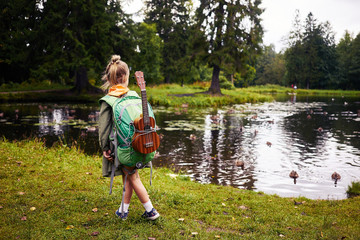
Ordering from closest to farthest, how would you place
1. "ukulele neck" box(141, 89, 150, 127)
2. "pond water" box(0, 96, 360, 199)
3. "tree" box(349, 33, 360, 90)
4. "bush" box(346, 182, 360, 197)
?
"ukulele neck" box(141, 89, 150, 127) → "bush" box(346, 182, 360, 197) → "pond water" box(0, 96, 360, 199) → "tree" box(349, 33, 360, 90)

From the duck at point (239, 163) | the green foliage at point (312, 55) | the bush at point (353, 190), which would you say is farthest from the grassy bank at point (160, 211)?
the green foliage at point (312, 55)

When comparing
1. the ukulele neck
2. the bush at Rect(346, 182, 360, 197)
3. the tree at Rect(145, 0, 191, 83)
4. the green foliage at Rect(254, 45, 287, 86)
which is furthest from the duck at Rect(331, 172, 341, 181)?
the green foliage at Rect(254, 45, 287, 86)

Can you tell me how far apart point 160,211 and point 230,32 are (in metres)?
27.2

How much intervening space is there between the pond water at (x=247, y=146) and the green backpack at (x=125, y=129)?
4.42m

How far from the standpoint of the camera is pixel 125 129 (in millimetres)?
3908

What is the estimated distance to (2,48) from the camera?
96.1 ft

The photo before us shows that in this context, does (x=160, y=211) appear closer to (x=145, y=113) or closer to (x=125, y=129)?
(x=125, y=129)

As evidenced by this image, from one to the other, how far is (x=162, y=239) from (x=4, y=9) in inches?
1321

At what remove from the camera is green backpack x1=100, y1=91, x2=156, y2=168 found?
3.92 m

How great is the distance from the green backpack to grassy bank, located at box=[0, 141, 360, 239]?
3.29 ft

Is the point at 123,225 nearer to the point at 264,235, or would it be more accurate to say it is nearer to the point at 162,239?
the point at 162,239

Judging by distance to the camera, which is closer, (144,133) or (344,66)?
(144,133)

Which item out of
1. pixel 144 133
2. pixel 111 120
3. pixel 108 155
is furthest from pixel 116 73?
pixel 108 155

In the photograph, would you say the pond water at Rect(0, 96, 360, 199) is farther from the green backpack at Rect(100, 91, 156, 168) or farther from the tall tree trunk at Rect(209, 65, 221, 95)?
the tall tree trunk at Rect(209, 65, 221, 95)
